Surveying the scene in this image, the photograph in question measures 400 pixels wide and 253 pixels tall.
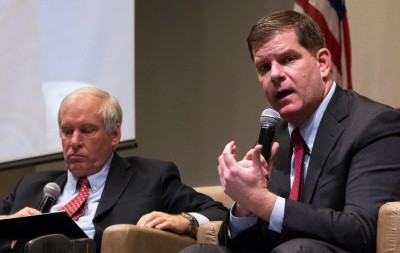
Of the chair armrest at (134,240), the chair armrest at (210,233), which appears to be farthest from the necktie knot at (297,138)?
the chair armrest at (134,240)

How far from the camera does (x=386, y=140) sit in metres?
2.59

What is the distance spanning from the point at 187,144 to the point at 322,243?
12.0 feet

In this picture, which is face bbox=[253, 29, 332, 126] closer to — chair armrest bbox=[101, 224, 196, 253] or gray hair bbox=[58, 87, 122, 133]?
chair armrest bbox=[101, 224, 196, 253]

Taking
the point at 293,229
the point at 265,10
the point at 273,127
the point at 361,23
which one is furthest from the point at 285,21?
the point at 265,10

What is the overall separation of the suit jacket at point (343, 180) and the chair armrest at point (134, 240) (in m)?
0.46

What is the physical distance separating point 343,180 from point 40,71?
2.43 m

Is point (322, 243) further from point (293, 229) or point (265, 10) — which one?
point (265, 10)

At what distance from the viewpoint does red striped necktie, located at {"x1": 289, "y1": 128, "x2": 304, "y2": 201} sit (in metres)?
2.70

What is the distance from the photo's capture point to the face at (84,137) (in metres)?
3.65

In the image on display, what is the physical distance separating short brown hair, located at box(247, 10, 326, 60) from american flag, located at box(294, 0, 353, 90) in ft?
5.17

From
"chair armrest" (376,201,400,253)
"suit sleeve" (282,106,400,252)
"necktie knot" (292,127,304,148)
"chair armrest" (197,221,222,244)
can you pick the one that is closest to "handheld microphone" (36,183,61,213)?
"chair armrest" (197,221,222,244)

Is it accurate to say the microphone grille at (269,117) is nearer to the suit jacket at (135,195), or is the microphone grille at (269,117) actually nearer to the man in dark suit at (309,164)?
the man in dark suit at (309,164)

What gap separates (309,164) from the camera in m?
2.67

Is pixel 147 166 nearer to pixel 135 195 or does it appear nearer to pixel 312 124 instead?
pixel 135 195
